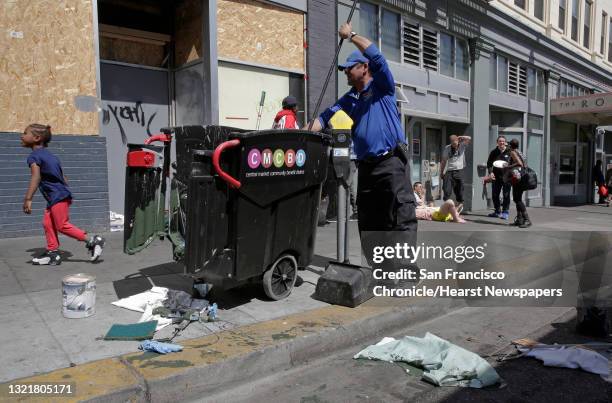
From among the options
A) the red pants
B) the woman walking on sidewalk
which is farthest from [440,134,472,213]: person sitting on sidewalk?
the red pants

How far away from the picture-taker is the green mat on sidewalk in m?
3.23

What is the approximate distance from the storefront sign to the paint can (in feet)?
53.2

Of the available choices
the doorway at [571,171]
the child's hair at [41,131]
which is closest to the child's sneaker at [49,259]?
the child's hair at [41,131]

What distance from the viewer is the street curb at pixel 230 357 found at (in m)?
2.63

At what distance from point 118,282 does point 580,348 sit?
13.0 feet

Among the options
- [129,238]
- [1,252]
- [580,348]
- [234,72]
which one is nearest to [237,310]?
[129,238]

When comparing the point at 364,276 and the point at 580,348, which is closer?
the point at 580,348

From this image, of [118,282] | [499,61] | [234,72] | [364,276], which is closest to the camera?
[364,276]

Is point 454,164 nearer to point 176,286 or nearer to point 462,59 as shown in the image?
point 462,59

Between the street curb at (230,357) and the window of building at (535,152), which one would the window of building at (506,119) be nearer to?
the window of building at (535,152)

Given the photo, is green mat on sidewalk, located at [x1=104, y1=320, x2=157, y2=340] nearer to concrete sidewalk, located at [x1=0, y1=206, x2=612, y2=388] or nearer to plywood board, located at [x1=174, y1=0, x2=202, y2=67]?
concrete sidewalk, located at [x1=0, y1=206, x2=612, y2=388]

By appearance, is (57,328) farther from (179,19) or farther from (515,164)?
(515,164)

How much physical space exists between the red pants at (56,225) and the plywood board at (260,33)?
4000 millimetres

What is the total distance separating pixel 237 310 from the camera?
3928 mm
